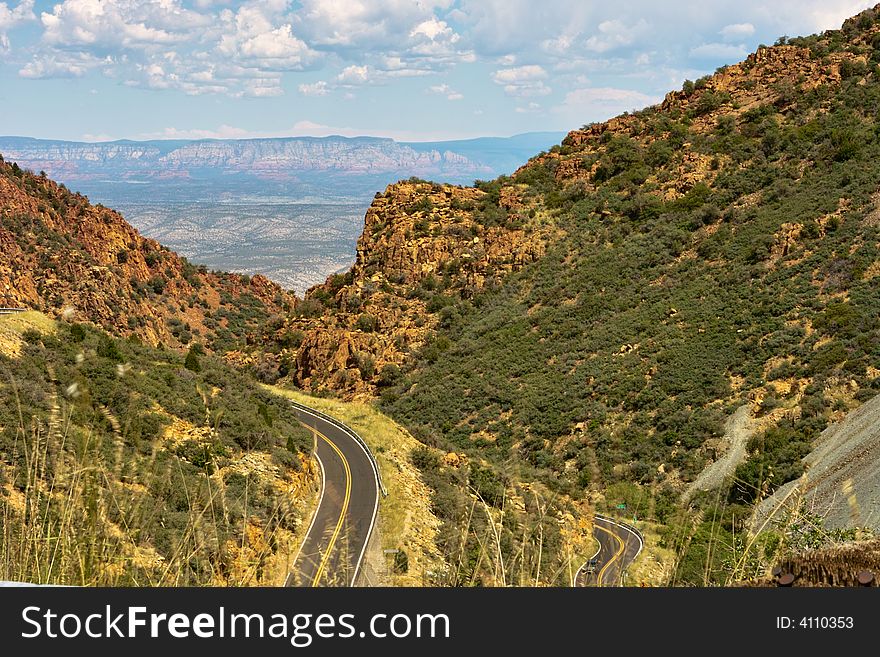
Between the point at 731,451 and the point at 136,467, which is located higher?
the point at 136,467

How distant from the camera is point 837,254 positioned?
36062mm

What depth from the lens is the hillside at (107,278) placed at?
52.2 meters

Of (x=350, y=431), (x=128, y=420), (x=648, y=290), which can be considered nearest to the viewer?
(x=128, y=420)

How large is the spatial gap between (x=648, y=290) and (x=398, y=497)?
27.0 meters

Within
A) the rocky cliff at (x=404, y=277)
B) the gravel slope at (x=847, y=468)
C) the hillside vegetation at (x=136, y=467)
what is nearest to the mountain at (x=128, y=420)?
the hillside vegetation at (x=136, y=467)

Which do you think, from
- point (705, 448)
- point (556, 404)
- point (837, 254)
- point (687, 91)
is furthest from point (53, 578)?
point (687, 91)

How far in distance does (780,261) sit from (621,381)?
10.4 m

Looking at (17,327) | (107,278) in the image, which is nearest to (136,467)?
(17,327)

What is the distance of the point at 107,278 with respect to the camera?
5625 cm

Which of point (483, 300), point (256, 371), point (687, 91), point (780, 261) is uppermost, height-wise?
point (687, 91)

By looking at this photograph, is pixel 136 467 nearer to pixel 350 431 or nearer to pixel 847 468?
pixel 847 468

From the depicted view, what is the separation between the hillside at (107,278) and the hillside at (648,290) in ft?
41.2

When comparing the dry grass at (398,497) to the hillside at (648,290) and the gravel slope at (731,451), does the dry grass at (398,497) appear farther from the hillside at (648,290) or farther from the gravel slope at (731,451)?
the gravel slope at (731,451)
